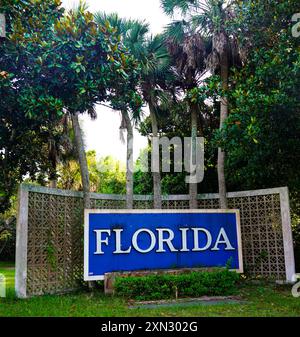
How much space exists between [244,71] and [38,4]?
5.31 metres

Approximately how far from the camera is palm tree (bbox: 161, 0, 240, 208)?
13.1 m

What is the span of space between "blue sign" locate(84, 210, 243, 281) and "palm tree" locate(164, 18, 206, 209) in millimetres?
2271

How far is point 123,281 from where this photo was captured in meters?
9.30

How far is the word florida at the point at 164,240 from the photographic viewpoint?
1013cm

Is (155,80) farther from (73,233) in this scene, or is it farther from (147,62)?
(73,233)

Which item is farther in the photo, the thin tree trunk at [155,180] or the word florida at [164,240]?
the thin tree trunk at [155,180]

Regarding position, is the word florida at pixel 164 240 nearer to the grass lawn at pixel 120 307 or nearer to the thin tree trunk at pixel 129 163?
the grass lawn at pixel 120 307

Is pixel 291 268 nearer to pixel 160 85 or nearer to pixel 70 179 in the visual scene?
pixel 160 85

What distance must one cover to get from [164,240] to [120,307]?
2.62 metres

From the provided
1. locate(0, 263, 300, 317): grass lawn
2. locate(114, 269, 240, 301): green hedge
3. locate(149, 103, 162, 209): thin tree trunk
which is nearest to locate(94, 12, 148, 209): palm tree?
locate(149, 103, 162, 209): thin tree trunk

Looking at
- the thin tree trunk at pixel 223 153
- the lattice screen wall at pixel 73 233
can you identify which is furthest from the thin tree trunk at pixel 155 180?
the thin tree trunk at pixel 223 153

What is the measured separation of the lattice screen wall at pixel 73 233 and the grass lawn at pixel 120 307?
76 cm

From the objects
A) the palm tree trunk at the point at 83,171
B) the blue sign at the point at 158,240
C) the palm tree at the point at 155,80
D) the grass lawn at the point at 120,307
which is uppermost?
the palm tree at the point at 155,80

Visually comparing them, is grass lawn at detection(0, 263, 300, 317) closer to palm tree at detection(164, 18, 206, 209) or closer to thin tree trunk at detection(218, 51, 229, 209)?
thin tree trunk at detection(218, 51, 229, 209)
